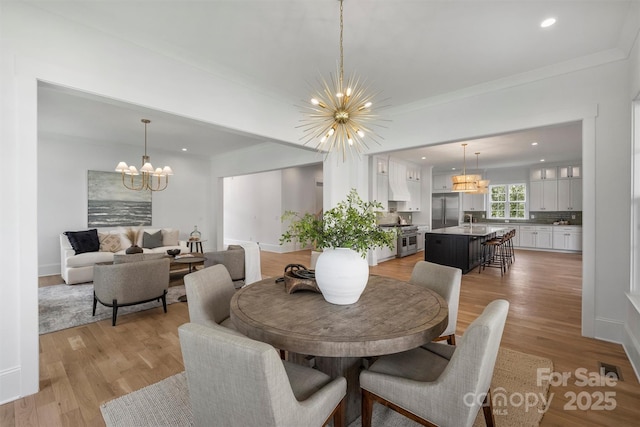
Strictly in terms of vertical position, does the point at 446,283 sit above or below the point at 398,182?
below

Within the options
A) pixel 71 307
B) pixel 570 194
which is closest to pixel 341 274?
pixel 71 307

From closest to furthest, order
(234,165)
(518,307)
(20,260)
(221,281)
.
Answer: (20,260) < (221,281) < (518,307) < (234,165)

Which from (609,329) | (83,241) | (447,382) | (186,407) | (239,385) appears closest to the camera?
(239,385)

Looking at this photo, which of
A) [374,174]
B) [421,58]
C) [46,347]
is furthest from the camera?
[374,174]

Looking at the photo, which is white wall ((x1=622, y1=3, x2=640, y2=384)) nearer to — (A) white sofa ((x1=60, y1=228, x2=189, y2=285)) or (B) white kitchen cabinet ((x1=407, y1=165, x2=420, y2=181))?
(B) white kitchen cabinet ((x1=407, y1=165, x2=420, y2=181))

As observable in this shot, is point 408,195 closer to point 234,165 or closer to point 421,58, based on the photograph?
point 234,165

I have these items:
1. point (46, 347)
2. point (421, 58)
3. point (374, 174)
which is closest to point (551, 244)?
Result: point (374, 174)

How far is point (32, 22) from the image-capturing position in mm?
2203

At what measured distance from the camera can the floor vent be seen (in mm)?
2307

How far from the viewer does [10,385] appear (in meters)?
2.00

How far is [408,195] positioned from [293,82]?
5701 millimetres

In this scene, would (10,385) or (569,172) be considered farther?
(569,172)

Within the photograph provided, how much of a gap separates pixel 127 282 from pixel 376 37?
3.73 metres

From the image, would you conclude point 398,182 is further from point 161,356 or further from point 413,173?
point 161,356
